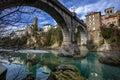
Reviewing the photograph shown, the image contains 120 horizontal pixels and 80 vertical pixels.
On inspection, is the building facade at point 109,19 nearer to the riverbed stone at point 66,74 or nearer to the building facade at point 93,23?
the building facade at point 93,23

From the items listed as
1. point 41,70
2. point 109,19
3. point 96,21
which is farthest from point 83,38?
point 41,70

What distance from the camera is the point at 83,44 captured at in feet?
143

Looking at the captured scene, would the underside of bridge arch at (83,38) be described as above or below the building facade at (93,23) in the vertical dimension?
below

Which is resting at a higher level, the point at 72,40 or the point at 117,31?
the point at 117,31

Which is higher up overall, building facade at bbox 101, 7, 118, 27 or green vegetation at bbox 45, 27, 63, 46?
building facade at bbox 101, 7, 118, 27

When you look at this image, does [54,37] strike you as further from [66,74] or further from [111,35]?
[66,74]

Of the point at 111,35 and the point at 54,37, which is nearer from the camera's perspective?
the point at 111,35

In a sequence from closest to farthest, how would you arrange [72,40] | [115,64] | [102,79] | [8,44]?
[8,44], [102,79], [115,64], [72,40]

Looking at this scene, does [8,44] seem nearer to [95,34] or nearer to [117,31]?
[117,31]

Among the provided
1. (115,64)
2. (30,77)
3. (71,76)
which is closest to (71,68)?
(71,76)

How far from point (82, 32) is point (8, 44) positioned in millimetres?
40328

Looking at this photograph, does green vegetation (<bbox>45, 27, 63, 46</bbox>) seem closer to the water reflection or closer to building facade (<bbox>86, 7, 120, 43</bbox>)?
building facade (<bbox>86, 7, 120, 43</bbox>)

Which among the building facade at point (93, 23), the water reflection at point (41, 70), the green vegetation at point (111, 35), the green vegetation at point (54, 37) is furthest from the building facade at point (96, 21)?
the water reflection at point (41, 70)

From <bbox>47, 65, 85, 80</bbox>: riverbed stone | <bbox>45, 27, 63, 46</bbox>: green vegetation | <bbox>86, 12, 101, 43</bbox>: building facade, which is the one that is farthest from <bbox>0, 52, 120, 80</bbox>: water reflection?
<bbox>45, 27, 63, 46</bbox>: green vegetation
